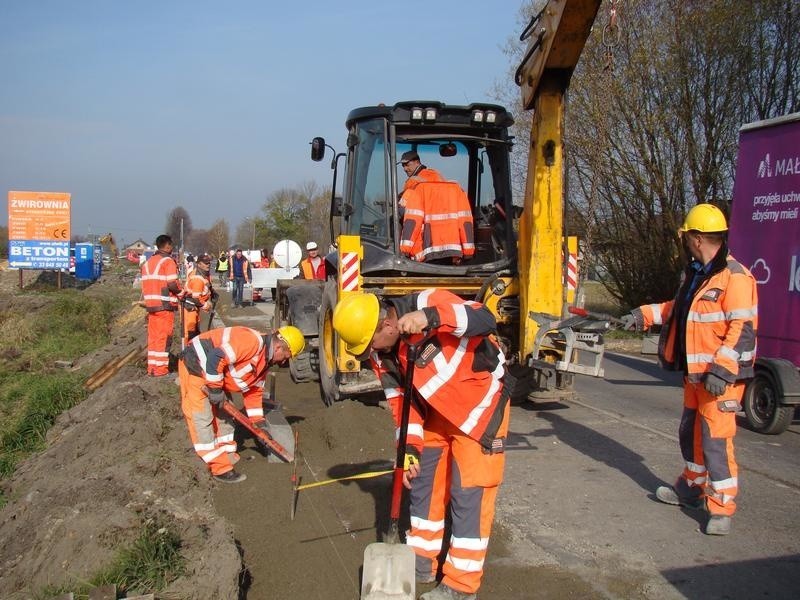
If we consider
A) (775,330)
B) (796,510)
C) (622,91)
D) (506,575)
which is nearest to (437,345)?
(506,575)

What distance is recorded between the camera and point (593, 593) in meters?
3.68

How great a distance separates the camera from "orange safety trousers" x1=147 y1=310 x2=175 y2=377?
31.2 ft

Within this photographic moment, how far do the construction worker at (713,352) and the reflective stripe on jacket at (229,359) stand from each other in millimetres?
3236

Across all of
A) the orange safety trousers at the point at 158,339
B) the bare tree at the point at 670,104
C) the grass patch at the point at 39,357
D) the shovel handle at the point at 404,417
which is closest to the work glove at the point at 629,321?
the shovel handle at the point at 404,417

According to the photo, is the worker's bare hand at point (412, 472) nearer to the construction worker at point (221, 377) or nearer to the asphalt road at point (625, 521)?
the asphalt road at point (625, 521)

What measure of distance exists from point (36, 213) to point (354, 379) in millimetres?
24830

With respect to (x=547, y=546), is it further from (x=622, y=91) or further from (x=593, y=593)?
(x=622, y=91)

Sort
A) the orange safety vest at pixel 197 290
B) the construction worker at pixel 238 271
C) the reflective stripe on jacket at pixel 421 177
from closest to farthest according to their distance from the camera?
1. the reflective stripe on jacket at pixel 421 177
2. the orange safety vest at pixel 197 290
3. the construction worker at pixel 238 271

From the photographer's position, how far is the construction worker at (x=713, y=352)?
14.3 feet

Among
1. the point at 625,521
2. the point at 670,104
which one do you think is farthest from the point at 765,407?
the point at 670,104

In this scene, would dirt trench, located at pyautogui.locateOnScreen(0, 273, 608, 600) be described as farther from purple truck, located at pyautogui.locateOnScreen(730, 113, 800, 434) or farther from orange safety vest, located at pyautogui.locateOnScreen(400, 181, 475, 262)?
purple truck, located at pyautogui.locateOnScreen(730, 113, 800, 434)

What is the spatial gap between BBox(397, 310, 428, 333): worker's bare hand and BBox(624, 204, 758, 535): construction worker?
2.16 meters

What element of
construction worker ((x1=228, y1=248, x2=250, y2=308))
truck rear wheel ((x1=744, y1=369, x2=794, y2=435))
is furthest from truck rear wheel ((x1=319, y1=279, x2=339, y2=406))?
construction worker ((x1=228, y1=248, x2=250, y2=308))

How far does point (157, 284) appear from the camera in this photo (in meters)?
9.60
